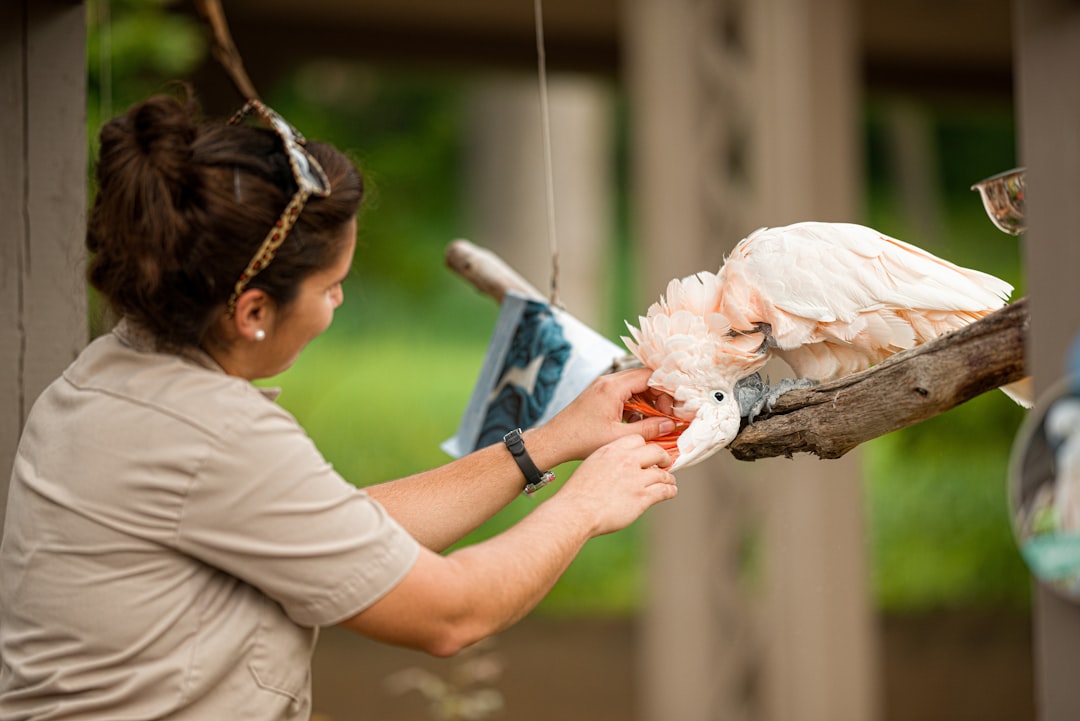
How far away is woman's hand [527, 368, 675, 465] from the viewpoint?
132cm

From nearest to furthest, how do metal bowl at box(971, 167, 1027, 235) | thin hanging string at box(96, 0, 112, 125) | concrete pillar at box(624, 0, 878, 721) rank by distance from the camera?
metal bowl at box(971, 167, 1027, 235)
thin hanging string at box(96, 0, 112, 125)
concrete pillar at box(624, 0, 878, 721)

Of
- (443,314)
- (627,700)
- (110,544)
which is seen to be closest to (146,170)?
(110,544)

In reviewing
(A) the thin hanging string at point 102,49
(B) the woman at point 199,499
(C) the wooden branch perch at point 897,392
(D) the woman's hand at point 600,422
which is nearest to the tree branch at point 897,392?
(C) the wooden branch perch at point 897,392

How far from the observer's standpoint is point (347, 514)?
1.01 meters

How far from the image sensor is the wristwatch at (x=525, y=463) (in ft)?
4.46

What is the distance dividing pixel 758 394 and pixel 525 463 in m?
0.29

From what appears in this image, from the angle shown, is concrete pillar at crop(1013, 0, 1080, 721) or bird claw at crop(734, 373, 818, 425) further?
bird claw at crop(734, 373, 818, 425)

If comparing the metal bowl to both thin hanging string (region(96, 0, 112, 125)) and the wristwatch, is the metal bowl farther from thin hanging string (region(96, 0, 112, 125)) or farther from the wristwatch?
thin hanging string (region(96, 0, 112, 125))

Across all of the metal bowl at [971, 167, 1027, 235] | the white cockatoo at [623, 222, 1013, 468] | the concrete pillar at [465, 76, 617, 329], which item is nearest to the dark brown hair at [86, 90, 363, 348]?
the white cockatoo at [623, 222, 1013, 468]

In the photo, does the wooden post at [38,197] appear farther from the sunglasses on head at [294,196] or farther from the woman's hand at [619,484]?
the woman's hand at [619,484]

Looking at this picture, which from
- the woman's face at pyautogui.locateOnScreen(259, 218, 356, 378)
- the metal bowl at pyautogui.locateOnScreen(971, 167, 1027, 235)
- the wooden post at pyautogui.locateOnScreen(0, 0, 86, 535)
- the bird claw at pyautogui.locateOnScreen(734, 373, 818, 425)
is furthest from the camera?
the wooden post at pyautogui.locateOnScreen(0, 0, 86, 535)

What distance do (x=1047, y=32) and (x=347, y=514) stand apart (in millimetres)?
693

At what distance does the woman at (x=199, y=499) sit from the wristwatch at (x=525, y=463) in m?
0.26

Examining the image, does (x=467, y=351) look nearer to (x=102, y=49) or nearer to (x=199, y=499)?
(x=102, y=49)
